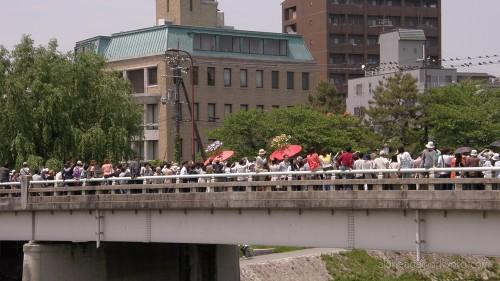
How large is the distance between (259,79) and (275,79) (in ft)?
4.94

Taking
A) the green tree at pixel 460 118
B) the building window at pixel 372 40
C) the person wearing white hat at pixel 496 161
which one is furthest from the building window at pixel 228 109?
the person wearing white hat at pixel 496 161

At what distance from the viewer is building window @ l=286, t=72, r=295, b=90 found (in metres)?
92.1

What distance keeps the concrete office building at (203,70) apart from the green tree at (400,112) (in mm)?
16824

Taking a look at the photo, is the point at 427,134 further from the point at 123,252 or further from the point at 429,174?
the point at 429,174

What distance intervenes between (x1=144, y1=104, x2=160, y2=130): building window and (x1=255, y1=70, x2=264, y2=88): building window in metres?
8.99

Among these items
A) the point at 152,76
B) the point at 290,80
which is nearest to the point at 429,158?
the point at 152,76

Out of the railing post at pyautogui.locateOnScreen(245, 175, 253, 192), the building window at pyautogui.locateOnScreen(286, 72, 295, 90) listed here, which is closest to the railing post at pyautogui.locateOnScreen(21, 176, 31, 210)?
the railing post at pyautogui.locateOnScreen(245, 175, 253, 192)

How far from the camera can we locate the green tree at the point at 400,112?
233ft

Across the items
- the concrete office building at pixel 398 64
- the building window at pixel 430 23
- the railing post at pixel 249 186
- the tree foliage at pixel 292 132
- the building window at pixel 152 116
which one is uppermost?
the building window at pixel 430 23

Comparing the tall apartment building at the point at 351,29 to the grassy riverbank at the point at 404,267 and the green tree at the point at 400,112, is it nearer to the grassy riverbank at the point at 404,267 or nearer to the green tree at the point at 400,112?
the green tree at the point at 400,112

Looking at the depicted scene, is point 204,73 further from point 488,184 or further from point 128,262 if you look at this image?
point 488,184

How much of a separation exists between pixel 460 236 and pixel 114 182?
55.1 feet

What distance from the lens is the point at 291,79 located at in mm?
92562

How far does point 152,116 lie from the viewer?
8719 cm
